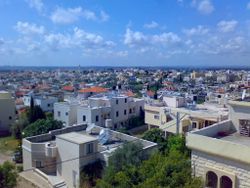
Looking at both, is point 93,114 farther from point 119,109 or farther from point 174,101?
point 174,101

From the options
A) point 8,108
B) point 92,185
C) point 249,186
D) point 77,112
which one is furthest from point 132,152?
point 8,108

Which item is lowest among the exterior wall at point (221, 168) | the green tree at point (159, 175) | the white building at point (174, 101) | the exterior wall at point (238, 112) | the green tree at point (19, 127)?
the green tree at point (19, 127)

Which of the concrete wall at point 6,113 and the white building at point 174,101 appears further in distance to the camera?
the concrete wall at point 6,113

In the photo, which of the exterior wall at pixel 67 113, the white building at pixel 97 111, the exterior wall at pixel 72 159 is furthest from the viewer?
the exterior wall at pixel 67 113

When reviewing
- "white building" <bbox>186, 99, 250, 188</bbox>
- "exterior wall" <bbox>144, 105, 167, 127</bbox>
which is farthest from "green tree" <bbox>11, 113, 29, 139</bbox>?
"white building" <bbox>186, 99, 250, 188</bbox>

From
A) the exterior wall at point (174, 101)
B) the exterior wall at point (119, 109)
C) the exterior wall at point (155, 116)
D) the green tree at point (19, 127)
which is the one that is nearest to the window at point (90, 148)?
the exterior wall at point (155, 116)

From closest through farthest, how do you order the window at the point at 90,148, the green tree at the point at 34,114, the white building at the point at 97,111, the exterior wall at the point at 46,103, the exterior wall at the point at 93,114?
the window at the point at 90,148
the exterior wall at the point at 93,114
the white building at the point at 97,111
the green tree at the point at 34,114
the exterior wall at the point at 46,103

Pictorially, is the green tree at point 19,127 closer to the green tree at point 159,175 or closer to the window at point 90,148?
the window at point 90,148

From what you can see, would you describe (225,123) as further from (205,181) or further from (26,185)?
(26,185)

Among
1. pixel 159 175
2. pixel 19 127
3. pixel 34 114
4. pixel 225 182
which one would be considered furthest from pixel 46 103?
pixel 225 182

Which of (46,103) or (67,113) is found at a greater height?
(67,113)
